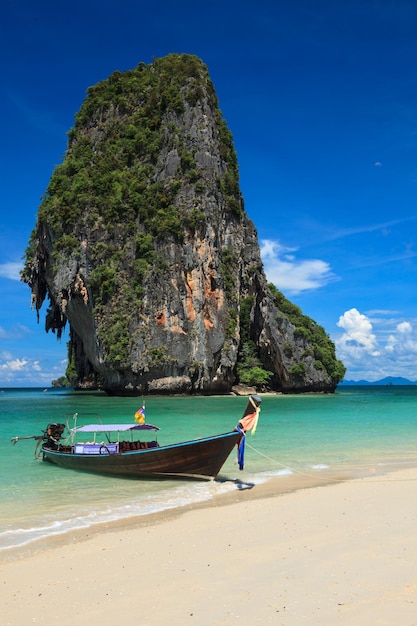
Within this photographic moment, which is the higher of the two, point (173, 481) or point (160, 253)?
point (160, 253)

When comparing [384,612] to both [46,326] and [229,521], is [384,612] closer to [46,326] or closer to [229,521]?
[229,521]

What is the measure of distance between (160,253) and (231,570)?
40062 millimetres

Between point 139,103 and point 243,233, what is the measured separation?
17.3 meters

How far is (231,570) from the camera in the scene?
516cm

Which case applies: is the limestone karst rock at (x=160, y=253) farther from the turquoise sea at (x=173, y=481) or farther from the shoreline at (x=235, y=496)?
the shoreline at (x=235, y=496)

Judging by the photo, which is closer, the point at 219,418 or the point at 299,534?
the point at 299,534

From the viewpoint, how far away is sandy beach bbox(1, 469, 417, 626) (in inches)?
164

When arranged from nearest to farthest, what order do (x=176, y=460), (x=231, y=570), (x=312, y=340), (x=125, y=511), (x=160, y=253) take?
(x=231, y=570) < (x=125, y=511) < (x=176, y=460) < (x=160, y=253) < (x=312, y=340)

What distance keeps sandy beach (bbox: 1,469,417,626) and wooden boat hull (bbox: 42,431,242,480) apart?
7.95ft

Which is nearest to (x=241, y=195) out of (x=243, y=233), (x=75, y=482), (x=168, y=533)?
(x=243, y=233)

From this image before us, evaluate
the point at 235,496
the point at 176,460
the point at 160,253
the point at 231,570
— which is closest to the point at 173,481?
the point at 176,460

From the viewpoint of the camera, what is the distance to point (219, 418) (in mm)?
23531

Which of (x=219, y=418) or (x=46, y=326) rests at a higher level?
(x=46, y=326)

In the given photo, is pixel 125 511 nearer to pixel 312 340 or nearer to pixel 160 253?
pixel 160 253
